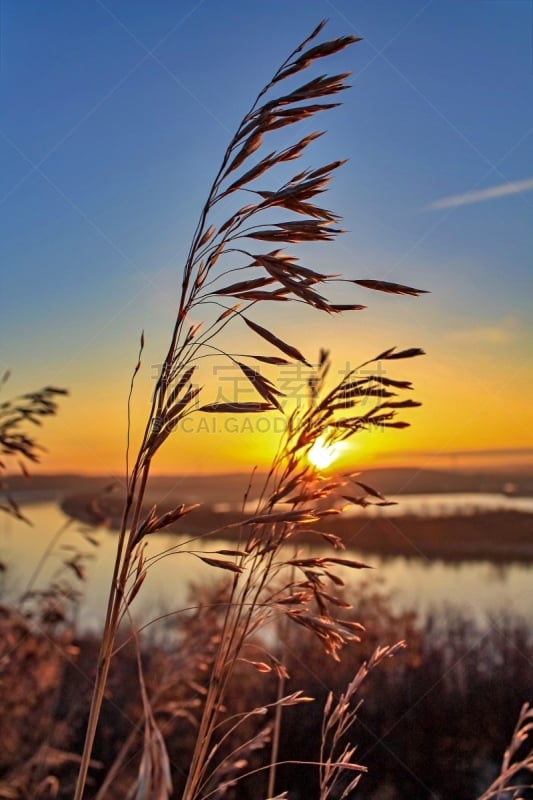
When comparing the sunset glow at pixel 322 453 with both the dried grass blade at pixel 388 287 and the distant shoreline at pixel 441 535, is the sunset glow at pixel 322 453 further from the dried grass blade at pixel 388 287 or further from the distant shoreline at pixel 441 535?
the distant shoreline at pixel 441 535

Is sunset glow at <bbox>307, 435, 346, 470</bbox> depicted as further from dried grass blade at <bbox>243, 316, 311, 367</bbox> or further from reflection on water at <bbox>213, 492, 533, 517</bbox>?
reflection on water at <bbox>213, 492, 533, 517</bbox>

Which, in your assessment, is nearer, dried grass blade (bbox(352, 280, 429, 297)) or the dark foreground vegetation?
dried grass blade (bbox(352, 280, 429, 297))

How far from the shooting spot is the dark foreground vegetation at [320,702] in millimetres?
2906

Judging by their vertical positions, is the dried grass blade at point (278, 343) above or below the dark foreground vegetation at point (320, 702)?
above

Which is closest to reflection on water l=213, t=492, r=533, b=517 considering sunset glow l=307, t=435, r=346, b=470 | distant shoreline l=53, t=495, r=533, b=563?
distant shoreline l=53, t=495, r=533, b=563

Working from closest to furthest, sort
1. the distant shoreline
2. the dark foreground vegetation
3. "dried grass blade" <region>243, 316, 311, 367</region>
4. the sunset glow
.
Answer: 1. "dried grass blade" <region>243, 316, 311, 367</region>
2. the sunset glow
3. the dark foreground vegetation
4. the distant shoreline

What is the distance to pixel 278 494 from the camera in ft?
3.30

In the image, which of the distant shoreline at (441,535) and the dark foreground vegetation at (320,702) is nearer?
the dark foreground vegetation at (320,702)

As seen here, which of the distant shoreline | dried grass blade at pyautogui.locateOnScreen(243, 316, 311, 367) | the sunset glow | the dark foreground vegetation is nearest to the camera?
dried grass blade at pyautogui.locateOnScreen(243, 316, 311, 367)

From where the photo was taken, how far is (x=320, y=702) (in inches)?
129

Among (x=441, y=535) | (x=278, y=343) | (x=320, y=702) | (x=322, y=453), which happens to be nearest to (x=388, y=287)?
(x=278, y=343)

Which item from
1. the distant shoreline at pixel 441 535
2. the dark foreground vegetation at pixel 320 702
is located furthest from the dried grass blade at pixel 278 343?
the distant shoreline at pixel 441 535

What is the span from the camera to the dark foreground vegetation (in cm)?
291

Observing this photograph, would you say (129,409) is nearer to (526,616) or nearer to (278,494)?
(278,494)
